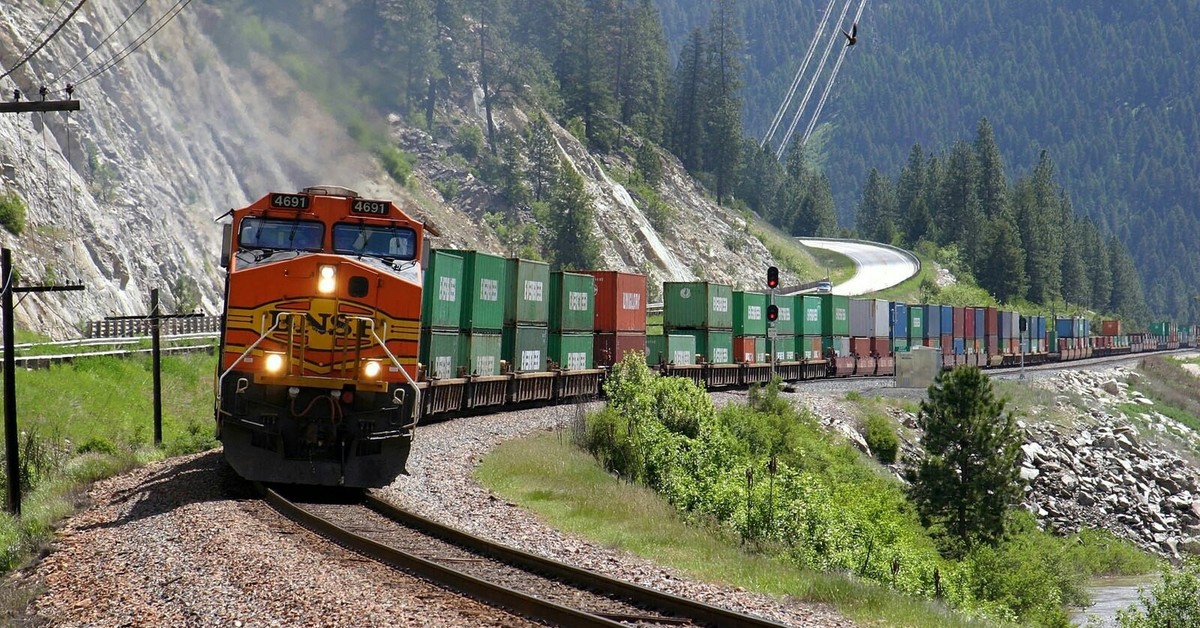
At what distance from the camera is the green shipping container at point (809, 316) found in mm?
49500

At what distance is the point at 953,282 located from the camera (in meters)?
132

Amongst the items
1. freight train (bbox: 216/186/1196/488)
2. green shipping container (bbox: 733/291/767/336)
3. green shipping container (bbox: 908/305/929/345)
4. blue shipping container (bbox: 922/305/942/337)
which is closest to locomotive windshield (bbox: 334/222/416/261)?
freight train (bbox: 216/186/1196/488)

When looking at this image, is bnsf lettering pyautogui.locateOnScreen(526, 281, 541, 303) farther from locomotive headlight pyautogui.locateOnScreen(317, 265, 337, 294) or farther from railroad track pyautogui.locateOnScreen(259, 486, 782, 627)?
railroad track pyautogui.locateOnScreen(259, 486, 782, 627)

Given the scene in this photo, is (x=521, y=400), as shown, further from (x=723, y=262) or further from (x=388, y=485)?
(x=723, y=262)

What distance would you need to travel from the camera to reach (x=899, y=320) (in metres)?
59.2

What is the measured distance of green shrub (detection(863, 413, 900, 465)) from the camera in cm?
3941

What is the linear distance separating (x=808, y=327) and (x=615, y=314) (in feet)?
55.6

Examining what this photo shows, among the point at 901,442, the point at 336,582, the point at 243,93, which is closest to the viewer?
the point at 336,582

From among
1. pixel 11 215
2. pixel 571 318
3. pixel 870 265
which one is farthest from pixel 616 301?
pixel 870 265

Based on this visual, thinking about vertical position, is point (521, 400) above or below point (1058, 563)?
above

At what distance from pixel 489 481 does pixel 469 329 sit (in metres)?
8.91

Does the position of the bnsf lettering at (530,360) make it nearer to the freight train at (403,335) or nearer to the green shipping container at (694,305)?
the freight train at (403,335)

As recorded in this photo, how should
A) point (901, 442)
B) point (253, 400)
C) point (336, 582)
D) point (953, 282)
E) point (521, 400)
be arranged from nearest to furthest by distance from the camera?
point (336, 582)
point (253, 400)
point (521, 400)
point (901, 442)
point (953, 282)

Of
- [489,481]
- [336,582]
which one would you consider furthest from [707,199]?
[336,582]
